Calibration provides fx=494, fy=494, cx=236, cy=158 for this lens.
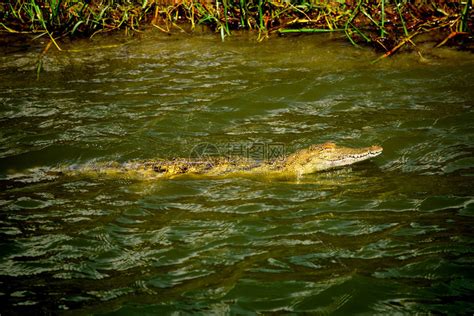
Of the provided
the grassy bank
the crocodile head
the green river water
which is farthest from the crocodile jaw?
the grassy bank

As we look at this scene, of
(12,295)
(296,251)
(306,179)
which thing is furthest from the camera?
(306,179)

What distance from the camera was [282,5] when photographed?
920cm

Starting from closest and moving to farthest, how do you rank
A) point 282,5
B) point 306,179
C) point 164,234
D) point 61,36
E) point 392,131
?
1. point 164,234
2. point 306,179
3. point 392,131
4. point 282,5
5. point 61,36

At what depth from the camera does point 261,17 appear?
9.21 m

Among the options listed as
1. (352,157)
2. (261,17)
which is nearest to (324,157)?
(352,157)

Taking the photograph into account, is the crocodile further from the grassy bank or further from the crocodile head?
the grassy bank

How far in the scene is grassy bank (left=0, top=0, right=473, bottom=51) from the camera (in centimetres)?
838

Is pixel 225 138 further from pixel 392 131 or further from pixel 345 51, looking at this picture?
pixel 345 51

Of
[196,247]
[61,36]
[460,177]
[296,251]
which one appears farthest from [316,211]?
[61,36]

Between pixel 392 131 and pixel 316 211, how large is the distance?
212cm

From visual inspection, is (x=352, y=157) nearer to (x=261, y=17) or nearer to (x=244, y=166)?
(x=244, y=166)

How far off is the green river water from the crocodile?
154mm

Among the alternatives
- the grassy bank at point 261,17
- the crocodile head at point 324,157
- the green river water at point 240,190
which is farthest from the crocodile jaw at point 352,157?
the grassy bank at point 261,17

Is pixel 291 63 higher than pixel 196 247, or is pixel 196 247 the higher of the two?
pixel 291 63
